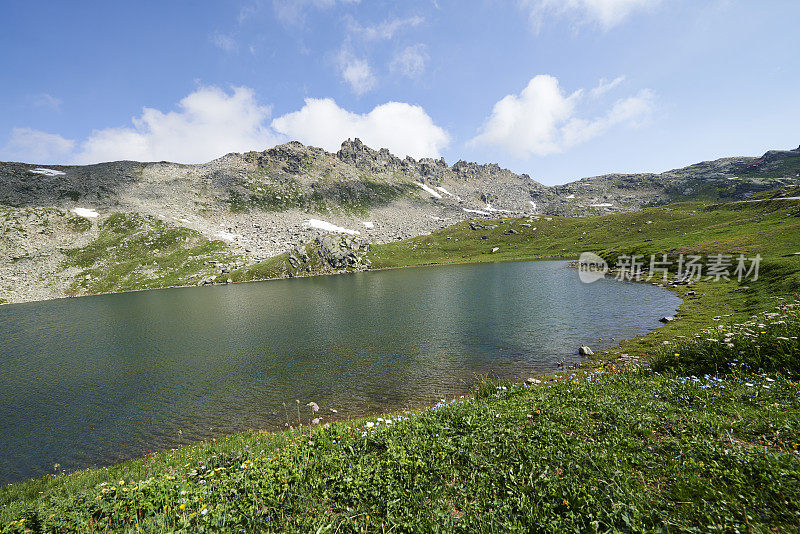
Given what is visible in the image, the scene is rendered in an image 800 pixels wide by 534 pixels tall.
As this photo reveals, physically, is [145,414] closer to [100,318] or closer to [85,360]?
[85,360]

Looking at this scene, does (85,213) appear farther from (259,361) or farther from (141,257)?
(259,361)

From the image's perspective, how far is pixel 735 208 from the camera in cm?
15738

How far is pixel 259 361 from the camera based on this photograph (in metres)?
37.0

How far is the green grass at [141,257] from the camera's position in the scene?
143625 millimetres

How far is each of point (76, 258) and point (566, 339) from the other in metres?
221

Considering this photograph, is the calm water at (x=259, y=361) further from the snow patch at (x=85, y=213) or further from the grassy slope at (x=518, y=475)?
the snow patch at (x=85, y=213)

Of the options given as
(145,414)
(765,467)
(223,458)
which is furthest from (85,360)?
(765,467)

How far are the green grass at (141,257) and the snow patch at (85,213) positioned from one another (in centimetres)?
1013

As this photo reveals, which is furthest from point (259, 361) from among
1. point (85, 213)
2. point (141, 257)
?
point (85, 213)

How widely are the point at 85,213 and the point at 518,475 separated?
26604cm

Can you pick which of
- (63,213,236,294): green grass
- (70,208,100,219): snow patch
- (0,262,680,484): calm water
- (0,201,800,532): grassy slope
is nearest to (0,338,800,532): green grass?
(0,201,800,532): grassy slope

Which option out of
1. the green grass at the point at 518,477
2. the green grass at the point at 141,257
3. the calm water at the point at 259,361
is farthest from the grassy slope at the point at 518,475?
the green grass at the point at 141,257

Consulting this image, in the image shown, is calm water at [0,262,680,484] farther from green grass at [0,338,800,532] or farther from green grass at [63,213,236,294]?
green grass at [63,213,236,294]

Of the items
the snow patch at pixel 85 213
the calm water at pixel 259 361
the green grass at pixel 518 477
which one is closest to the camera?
the green grass at pixel 518 477
